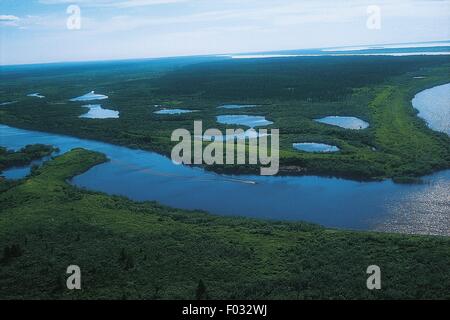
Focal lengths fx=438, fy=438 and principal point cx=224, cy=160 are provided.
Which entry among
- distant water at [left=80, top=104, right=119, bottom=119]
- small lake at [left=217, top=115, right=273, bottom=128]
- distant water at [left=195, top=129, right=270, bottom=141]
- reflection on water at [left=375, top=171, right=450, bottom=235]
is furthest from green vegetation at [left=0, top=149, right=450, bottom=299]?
distant water at [left=80, top=104, right=119, bottom=119]

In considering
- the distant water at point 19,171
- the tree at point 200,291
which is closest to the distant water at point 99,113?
the distant water at point 19,171

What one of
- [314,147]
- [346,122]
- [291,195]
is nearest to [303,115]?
[346,122]

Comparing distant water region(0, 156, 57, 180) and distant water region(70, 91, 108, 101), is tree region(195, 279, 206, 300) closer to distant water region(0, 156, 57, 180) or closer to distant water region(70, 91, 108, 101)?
distant water region(0, 156, 57, 180)

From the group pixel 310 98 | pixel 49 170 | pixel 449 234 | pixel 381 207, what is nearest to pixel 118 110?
pixel 310 98

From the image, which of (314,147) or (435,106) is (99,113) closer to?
(314,147)

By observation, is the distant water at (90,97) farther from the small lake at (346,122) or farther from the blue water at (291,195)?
the blue water at (291,195)
